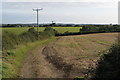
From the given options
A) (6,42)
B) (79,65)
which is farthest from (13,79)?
(6,42)

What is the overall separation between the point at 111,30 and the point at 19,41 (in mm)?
51817

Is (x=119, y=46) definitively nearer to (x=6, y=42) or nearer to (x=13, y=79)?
(x=13, y=79)

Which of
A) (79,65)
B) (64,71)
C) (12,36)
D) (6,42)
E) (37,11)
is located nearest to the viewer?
(64,71)

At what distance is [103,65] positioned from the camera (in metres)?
8.48

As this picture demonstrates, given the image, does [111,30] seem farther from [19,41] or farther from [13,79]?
[13,79]

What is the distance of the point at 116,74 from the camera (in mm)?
7797

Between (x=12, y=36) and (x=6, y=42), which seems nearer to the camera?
(x=6, y=42)

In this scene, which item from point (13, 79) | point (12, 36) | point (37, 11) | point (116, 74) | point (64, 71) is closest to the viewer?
point (116, 74)

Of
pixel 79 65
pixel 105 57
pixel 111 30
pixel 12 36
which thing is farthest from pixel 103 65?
pixel 111 30

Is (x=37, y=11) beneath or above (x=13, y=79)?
above

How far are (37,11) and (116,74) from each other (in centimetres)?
4210

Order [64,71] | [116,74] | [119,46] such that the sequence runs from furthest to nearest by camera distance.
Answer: [64,71] → [119,46] → [116,74]

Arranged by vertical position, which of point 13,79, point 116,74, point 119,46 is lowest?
point 13,79

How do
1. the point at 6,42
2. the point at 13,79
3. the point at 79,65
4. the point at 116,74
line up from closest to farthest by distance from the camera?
the point at 116,74, the point at 13,79, the point at 79,65, the point at 6,42
